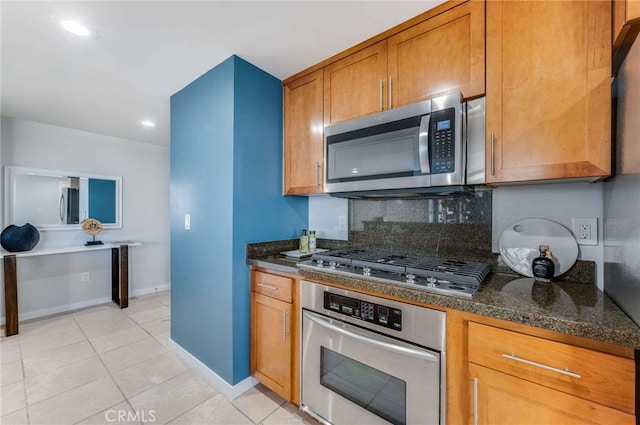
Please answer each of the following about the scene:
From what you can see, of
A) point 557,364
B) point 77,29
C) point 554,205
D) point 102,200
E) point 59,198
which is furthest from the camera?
point 102,200

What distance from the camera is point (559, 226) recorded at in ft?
4.48

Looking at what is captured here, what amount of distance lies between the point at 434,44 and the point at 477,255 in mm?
1203

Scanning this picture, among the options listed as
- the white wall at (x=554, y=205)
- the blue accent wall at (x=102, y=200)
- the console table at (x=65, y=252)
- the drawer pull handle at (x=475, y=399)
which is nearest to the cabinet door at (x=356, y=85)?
the white wall at (x=554, y=205)

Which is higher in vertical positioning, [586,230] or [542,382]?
[586,230]

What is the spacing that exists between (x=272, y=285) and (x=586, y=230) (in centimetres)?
175

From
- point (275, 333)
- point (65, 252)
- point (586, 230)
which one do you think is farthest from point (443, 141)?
point (65, 252)

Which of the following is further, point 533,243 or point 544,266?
point 533,243

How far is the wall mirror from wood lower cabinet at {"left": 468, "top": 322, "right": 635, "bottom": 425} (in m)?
4.40

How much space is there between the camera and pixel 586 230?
1.32 metres

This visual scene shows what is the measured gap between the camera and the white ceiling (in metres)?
1.41

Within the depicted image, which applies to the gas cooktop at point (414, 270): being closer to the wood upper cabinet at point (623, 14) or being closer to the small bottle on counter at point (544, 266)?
the small bottle on counter at point (544, 266)

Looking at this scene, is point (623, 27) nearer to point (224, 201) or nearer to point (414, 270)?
point (414, 270)

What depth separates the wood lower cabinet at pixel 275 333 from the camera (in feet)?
5.46

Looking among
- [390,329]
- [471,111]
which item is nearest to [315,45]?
[471,111]
